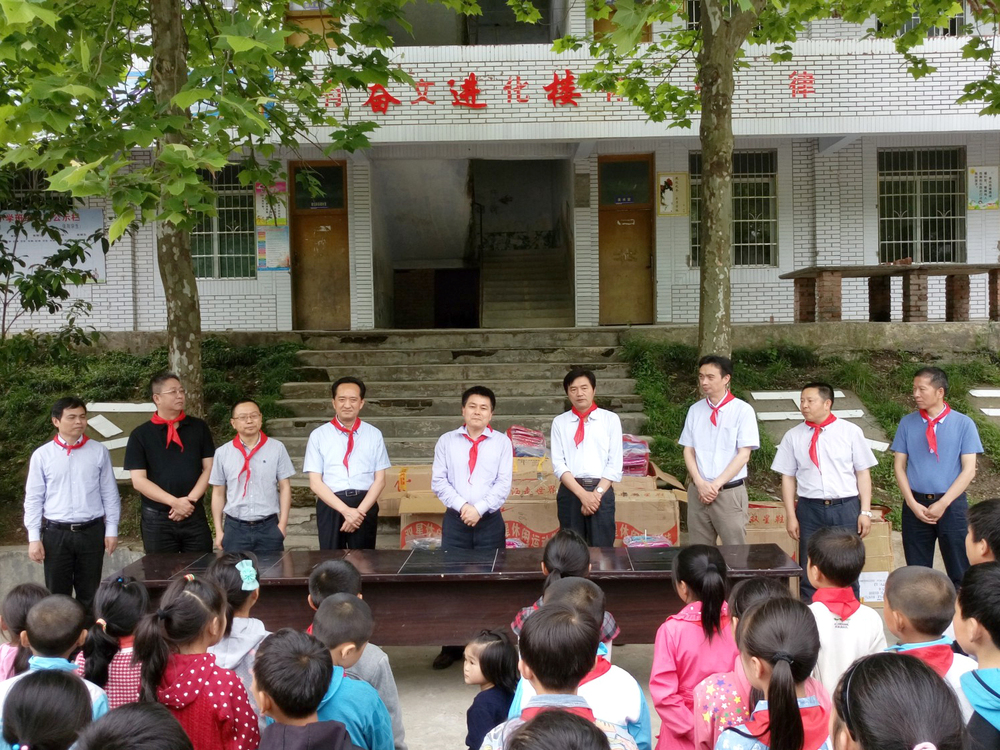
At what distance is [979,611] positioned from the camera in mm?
2135

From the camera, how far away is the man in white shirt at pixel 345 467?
16.3 feet

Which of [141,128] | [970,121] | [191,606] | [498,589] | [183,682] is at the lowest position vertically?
[498,589]

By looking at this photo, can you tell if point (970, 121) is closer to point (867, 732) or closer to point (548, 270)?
point (548, 270)

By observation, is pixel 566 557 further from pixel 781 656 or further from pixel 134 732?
pixel 134 732

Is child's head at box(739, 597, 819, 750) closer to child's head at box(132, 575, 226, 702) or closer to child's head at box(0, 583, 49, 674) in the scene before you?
child's head at box(132, 575, 226, 702)

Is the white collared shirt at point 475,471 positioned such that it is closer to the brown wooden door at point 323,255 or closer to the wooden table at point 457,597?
the wooden table at point 457,597

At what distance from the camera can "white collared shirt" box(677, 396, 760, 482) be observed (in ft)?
16.5

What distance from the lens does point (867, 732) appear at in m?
1.49

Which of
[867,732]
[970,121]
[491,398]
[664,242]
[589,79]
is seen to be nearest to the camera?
[867,732]

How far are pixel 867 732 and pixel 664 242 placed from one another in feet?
35.6

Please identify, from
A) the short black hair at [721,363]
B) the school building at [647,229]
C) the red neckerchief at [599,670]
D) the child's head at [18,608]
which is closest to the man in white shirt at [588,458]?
the short black hair at [721,363]

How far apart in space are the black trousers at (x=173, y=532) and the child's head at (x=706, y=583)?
3.28 meters

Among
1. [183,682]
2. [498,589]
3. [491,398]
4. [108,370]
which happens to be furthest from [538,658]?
[108,370]

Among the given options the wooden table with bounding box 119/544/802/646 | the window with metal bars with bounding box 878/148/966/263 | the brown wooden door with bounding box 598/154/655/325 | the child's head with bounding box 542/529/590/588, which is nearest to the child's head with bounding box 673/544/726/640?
the child's head with bounding box 542/529/590/588
